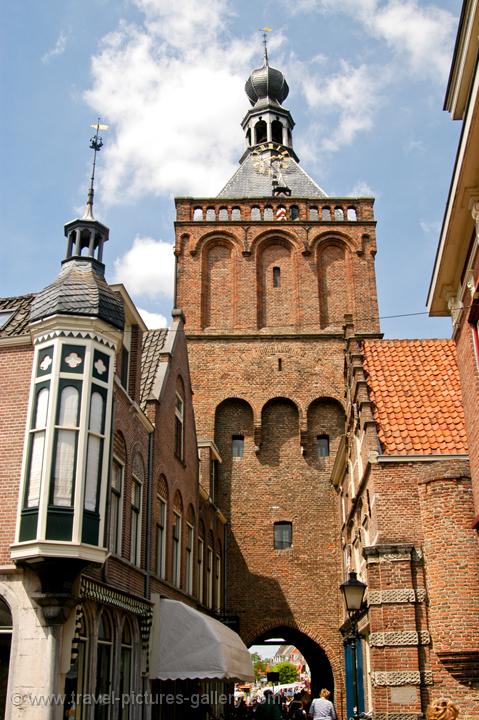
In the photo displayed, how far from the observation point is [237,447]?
30.0m

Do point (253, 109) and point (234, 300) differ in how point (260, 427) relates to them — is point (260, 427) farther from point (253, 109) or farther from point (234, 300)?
point (253, 109)

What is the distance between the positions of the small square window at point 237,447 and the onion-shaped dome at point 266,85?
22248mm

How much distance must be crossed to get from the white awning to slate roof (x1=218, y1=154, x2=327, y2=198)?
2250 cm

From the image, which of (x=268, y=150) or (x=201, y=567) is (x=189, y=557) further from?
(x=268, y=150)

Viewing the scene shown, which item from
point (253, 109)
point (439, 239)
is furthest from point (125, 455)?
point (253, 109)

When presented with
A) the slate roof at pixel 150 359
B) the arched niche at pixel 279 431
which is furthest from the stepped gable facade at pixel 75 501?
the arched niche at pixel 279 431

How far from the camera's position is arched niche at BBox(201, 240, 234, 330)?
3158 centimetres

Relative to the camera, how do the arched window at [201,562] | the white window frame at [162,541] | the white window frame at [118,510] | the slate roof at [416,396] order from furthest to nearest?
the arched window at [201,562], the slate roof at [416,396], the white window frame at [162,541], the white window frame at [118,510]

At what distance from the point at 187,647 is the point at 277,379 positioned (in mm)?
15582

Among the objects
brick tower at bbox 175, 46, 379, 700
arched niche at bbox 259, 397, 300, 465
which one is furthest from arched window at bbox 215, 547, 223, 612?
arched niche at bbox 259, 397, 300, 465

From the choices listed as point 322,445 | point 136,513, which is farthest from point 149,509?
point 322,445

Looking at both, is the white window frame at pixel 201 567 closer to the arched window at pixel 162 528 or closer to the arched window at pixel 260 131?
the arched window at pixel 162 528

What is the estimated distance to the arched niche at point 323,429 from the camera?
29.7 m

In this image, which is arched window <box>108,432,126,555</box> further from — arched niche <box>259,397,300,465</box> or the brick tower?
arched niche <box>259,397,300,465</box>
